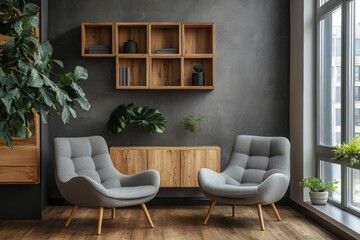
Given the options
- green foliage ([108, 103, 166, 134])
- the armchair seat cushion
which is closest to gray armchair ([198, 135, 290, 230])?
the armchair seat cushion

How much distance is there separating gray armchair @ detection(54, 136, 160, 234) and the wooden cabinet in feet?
0.90

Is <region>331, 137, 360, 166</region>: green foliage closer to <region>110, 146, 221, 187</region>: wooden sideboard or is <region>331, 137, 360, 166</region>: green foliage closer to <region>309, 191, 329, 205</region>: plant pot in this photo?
<region>309, 191, 329, 205</region>: plant pot

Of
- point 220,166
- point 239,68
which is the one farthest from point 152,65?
point 220,166

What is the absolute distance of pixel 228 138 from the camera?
6.26 metres

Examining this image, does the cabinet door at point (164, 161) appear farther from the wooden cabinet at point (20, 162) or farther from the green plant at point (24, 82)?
the green plant at point (24, 82)

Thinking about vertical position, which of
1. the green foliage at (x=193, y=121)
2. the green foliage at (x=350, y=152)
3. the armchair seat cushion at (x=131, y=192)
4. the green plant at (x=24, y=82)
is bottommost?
the armchair seat cushion at (x=131, y=192)

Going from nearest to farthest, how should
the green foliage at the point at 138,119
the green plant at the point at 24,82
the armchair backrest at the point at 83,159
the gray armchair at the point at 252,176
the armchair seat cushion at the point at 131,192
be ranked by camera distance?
the green plant at the point at 24,82 → the armchair seat cushion at the point at 131,192 → the gray armchair at the point at 252,176 → the armchair backrest at the point at 83,159 → the green foliage at the point at 138,119

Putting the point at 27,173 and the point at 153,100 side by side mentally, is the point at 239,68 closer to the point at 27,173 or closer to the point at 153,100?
the point at 153,100

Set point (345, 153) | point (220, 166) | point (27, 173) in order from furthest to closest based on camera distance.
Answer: point (220, 166) → point (27, 173) → point (345, 153)


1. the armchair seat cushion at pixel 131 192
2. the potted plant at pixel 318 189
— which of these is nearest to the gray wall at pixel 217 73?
the potted plant at pixel 318 189

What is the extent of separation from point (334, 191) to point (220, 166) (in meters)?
1.45

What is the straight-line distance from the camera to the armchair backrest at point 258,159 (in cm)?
537

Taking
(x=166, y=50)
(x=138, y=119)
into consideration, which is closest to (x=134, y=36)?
(x=166, y=50)

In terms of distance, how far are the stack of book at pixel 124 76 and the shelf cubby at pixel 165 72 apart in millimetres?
315
